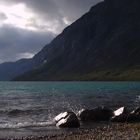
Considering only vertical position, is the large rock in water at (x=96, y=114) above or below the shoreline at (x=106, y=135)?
above

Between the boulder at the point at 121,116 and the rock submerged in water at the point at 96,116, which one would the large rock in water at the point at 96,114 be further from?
the boulder at the point at 121,116

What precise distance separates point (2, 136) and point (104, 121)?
17030 millimetres

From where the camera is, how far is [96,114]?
55781 mm

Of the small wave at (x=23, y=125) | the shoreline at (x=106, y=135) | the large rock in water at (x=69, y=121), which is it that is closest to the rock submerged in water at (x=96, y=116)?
the large rock in water at (x=69, y=121)

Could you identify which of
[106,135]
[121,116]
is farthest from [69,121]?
[106,135]

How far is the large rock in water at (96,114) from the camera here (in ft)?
182

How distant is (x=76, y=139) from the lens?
113 feet

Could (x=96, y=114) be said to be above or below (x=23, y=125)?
above

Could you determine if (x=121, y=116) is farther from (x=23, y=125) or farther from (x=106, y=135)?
(x=106, y=135)

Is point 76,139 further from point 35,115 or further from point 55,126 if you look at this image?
point 35,115

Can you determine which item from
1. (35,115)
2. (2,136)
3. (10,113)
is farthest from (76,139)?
(10,113)

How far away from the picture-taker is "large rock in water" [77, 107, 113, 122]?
5547 cm

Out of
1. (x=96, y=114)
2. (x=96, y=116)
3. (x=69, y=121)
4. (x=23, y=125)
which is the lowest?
(x=23, y=125)

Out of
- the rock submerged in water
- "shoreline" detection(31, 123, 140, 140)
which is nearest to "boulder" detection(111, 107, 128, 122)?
the rock submerged in water
